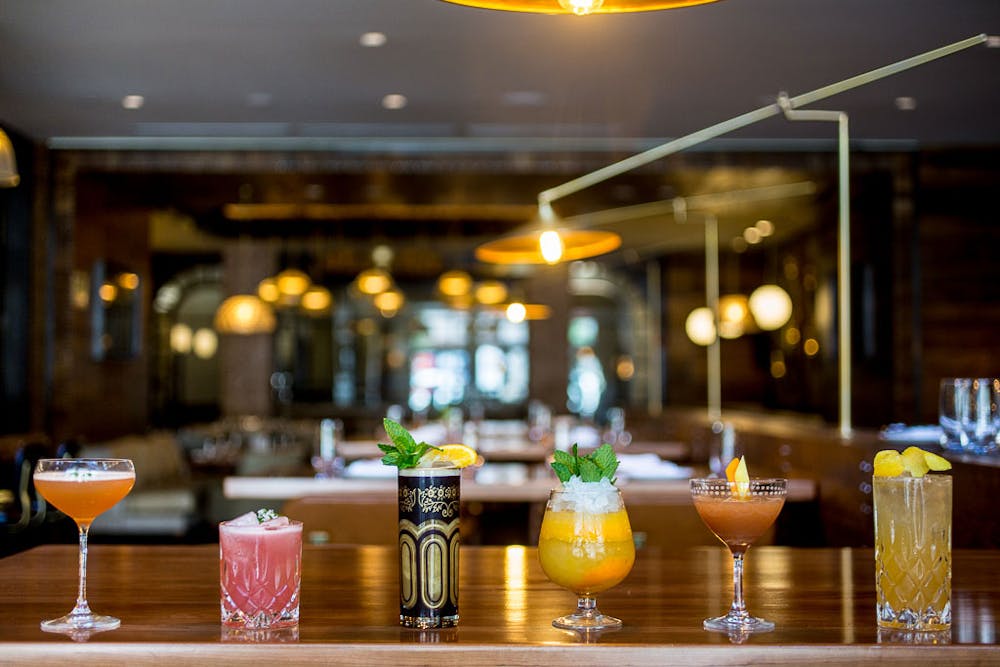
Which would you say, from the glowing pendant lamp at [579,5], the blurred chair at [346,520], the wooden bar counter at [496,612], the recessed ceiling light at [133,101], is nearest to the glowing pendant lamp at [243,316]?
the recessed ceiling light at [133,101]

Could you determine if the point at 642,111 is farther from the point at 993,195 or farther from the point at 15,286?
the point at 15,286

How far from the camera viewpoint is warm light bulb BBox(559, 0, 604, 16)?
1970 millimetres

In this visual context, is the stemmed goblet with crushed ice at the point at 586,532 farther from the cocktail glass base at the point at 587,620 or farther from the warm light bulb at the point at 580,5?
the warm light bulb at the point at 580,5

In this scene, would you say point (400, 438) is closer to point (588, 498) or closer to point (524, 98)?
point (588, 498)

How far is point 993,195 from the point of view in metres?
7.80

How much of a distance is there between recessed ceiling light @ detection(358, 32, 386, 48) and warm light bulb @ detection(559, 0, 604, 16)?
10.8 feet

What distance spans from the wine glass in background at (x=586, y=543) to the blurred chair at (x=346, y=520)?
7.26 ft

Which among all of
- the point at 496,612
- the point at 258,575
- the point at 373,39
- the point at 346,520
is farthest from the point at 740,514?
the point at 373,39

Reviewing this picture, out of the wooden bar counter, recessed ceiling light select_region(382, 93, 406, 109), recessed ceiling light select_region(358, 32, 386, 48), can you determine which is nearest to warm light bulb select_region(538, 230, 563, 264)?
recessed ceiling light select_region(358, 32, 386, 48)

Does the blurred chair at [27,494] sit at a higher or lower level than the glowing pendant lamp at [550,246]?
lower

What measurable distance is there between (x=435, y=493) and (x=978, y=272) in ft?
23.9

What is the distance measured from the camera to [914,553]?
1.42 meters

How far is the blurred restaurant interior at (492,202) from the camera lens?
4.80 metres

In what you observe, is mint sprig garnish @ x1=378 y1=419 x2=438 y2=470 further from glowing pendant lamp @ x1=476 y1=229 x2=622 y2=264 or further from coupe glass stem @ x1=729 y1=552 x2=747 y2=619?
glowing pendant lamp @ x1=476 y1=229 x2=622 y2=264
